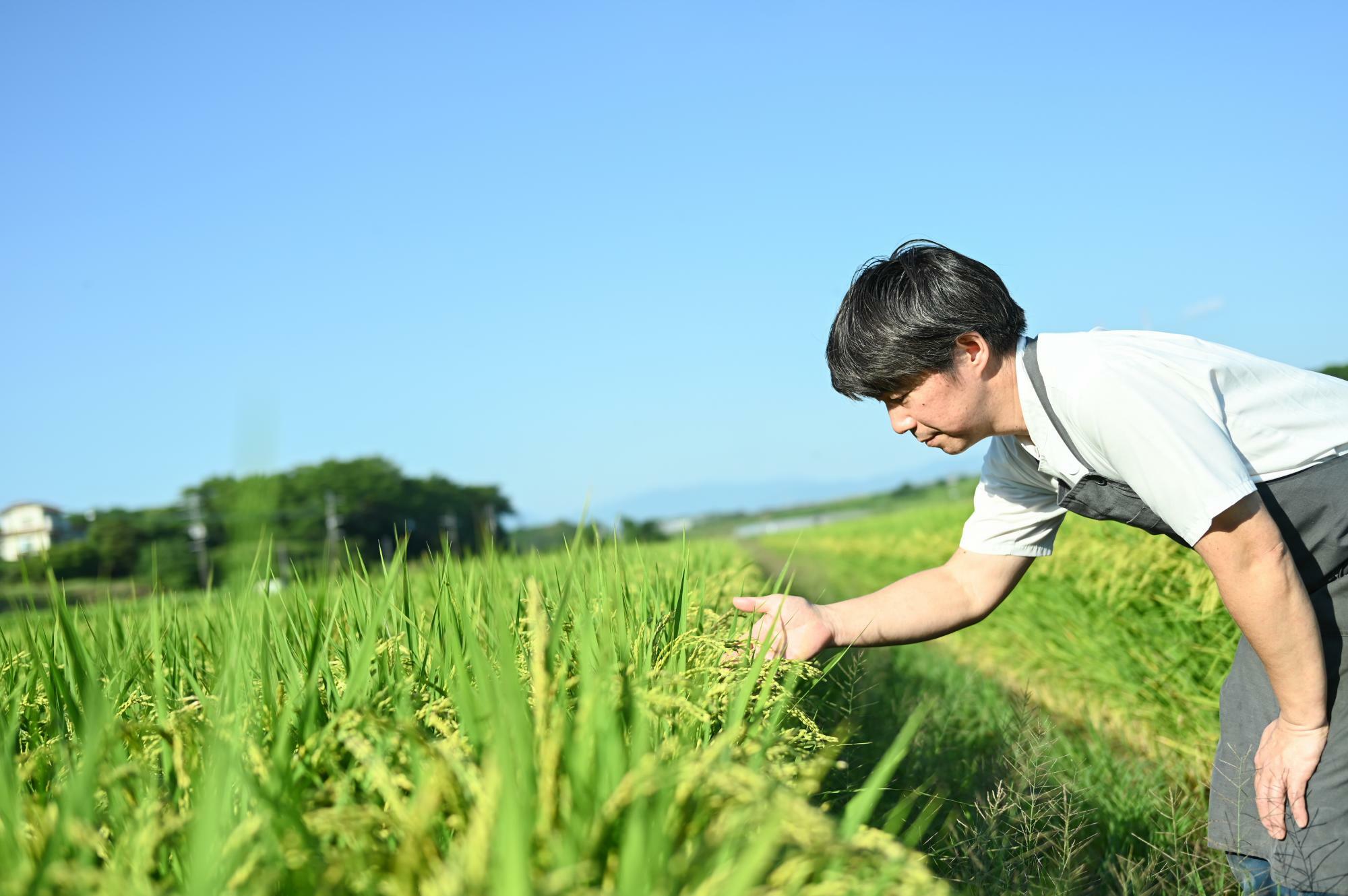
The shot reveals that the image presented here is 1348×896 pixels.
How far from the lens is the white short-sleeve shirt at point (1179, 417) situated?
1.77 meters

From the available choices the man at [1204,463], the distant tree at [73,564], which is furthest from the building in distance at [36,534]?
the man at [1204,463]

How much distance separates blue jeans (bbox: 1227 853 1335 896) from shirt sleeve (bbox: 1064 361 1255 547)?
2.73 ft

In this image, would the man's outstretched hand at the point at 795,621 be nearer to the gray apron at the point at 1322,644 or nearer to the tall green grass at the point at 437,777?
the tall green grass at the point at 437,777

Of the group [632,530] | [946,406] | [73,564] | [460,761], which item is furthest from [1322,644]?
[632,530]

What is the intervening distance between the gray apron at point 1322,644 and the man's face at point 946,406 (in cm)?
13

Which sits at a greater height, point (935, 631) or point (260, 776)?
point (260, 776)

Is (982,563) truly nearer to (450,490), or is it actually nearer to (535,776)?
(535,776)

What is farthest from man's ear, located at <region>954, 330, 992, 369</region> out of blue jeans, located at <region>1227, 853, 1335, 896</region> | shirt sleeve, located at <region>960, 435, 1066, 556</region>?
blue jeans, located at <region>1227, 853, 1335, 896</region>

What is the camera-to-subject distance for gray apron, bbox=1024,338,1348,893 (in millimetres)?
1947

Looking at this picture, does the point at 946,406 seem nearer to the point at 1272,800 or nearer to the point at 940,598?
the point at 940,598

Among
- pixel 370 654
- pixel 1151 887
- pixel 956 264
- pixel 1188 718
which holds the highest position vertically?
pixel 956 264

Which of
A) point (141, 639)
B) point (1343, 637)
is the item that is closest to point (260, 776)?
point (141, 639)

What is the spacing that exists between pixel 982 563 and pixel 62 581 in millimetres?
2203

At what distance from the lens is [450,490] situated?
72.3m
